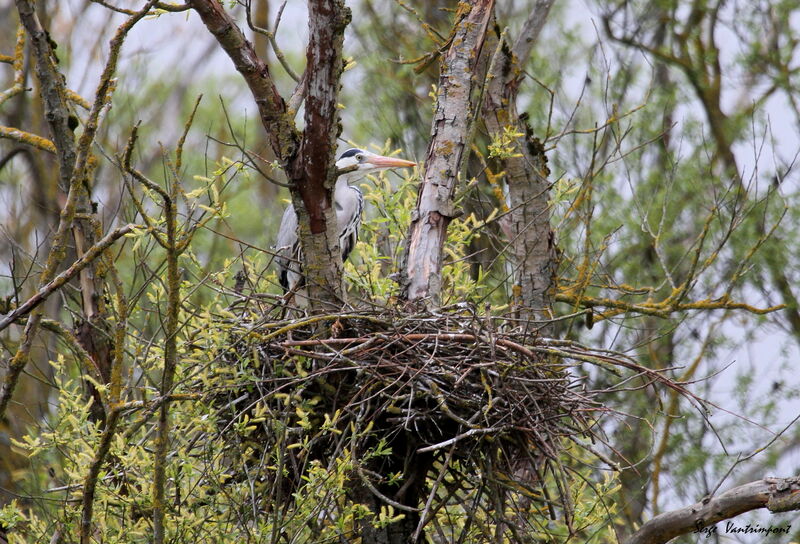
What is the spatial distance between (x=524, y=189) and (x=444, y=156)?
3.12 ft

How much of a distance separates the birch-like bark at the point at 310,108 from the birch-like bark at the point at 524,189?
1.68 meters

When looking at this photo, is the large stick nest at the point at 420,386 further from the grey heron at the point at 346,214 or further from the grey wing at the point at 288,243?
the grey heron at the point at 346,214

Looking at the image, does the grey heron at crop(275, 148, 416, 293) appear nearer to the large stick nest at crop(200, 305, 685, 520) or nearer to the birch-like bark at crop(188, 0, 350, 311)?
the large stick nest at crop(200, 305, 685, 520)

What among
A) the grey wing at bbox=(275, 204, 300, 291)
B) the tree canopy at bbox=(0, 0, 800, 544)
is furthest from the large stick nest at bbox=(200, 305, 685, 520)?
the grey wing at bbox=(275, 204, 300, 291)

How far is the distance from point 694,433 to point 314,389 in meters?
5.35

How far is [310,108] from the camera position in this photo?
9.80 feet

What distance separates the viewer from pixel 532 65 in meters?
7.82

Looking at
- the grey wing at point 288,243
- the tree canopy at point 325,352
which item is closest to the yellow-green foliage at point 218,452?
the tree canopy at point 325,352

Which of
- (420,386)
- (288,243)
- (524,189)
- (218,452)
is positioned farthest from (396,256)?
(218,452)

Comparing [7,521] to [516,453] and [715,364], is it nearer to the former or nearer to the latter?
[516,453]

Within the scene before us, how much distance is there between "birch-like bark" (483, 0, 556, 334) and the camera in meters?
4.69

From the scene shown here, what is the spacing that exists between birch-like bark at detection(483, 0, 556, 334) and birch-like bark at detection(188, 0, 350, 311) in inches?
66.2

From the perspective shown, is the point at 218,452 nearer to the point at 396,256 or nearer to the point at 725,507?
the point at 396,256

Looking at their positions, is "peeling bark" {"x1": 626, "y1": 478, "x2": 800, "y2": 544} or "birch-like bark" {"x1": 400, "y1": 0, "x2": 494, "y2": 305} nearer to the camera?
"peeling bark" {"x1": 626, "y1": 478, "x2": 800, "y2": 544}
